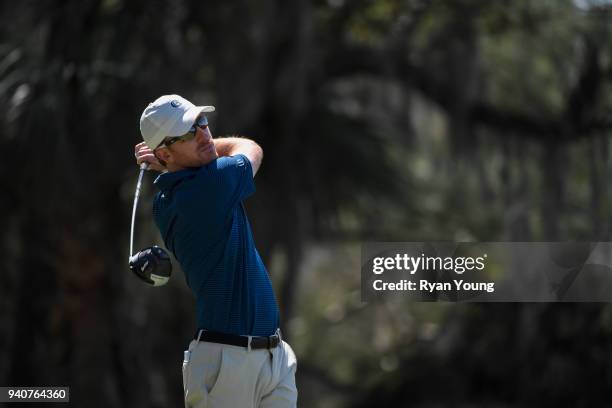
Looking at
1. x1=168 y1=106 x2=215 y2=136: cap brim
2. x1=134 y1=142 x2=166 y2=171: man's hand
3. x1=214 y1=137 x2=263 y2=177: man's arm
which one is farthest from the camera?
x1=214 y1=137 x2=263 y2=177: man's arm

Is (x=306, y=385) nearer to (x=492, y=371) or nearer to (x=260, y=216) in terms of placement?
(x=492, y=371)

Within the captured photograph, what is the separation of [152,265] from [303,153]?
697 centimetres

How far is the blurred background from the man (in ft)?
14.5

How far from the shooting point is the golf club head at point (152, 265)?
155 inches

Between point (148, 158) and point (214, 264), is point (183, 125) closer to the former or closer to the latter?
point (148, 158)

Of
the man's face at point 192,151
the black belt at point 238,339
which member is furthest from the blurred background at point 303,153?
the black belt at point 238,339

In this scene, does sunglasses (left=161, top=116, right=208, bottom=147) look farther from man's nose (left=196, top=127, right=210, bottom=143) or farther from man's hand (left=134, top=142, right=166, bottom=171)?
man's hand (left=134, top=142, right=166, bottom=171)

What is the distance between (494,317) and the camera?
498 inches

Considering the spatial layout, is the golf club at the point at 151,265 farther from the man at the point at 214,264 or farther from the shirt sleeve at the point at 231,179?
the shirt sleeve at the point at 231,179

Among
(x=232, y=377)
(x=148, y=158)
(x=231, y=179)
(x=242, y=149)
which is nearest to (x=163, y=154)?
(x=148, y=158)

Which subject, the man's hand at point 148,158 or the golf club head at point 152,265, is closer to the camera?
the golf club head at point 152,265

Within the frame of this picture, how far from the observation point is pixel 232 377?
154 inches

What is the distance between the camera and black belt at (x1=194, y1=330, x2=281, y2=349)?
392cm

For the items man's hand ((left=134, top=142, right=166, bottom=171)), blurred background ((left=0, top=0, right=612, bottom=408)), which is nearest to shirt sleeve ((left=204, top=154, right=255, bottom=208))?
man's hand ((left=134, top=142, right=166, bottom=171))
